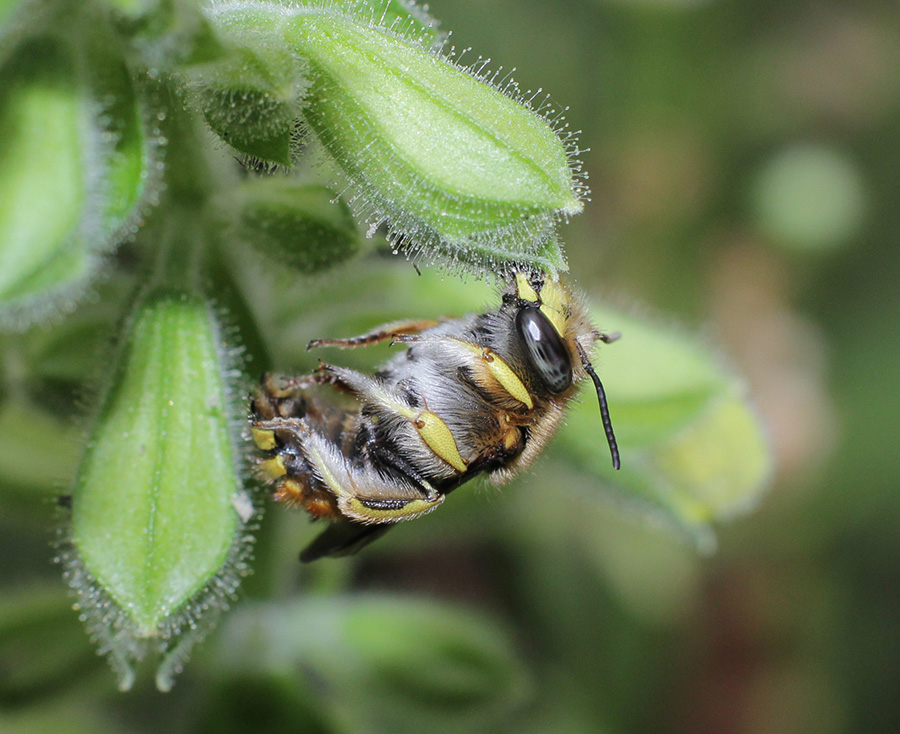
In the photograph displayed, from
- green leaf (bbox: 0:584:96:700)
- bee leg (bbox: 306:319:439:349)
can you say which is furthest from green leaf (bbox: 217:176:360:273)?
green leaf (bbox: 0:584:96:700)

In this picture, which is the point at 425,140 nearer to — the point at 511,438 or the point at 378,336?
the point at 378,336

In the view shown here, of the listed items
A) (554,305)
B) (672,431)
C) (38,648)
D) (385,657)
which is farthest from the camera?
(385,657)

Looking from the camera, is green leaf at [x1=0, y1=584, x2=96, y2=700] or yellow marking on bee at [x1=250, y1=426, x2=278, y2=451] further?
green leaf at [x1=0, y1=584, x2=96, y2=700]

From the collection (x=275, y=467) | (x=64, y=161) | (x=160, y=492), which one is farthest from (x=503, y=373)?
(x=64, y=161)

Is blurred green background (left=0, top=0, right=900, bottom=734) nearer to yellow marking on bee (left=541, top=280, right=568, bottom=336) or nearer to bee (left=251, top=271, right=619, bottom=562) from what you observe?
bee (left=251, top=271, right=619, bottom=562)

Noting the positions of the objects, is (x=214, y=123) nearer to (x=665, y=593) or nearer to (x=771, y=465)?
(x=771, y=465)

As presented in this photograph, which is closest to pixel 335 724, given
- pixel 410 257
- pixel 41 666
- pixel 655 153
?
pixel 41 666

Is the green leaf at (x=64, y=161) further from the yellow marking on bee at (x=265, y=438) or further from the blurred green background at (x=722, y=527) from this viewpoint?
the blurred green background at (x=722, y=527)
